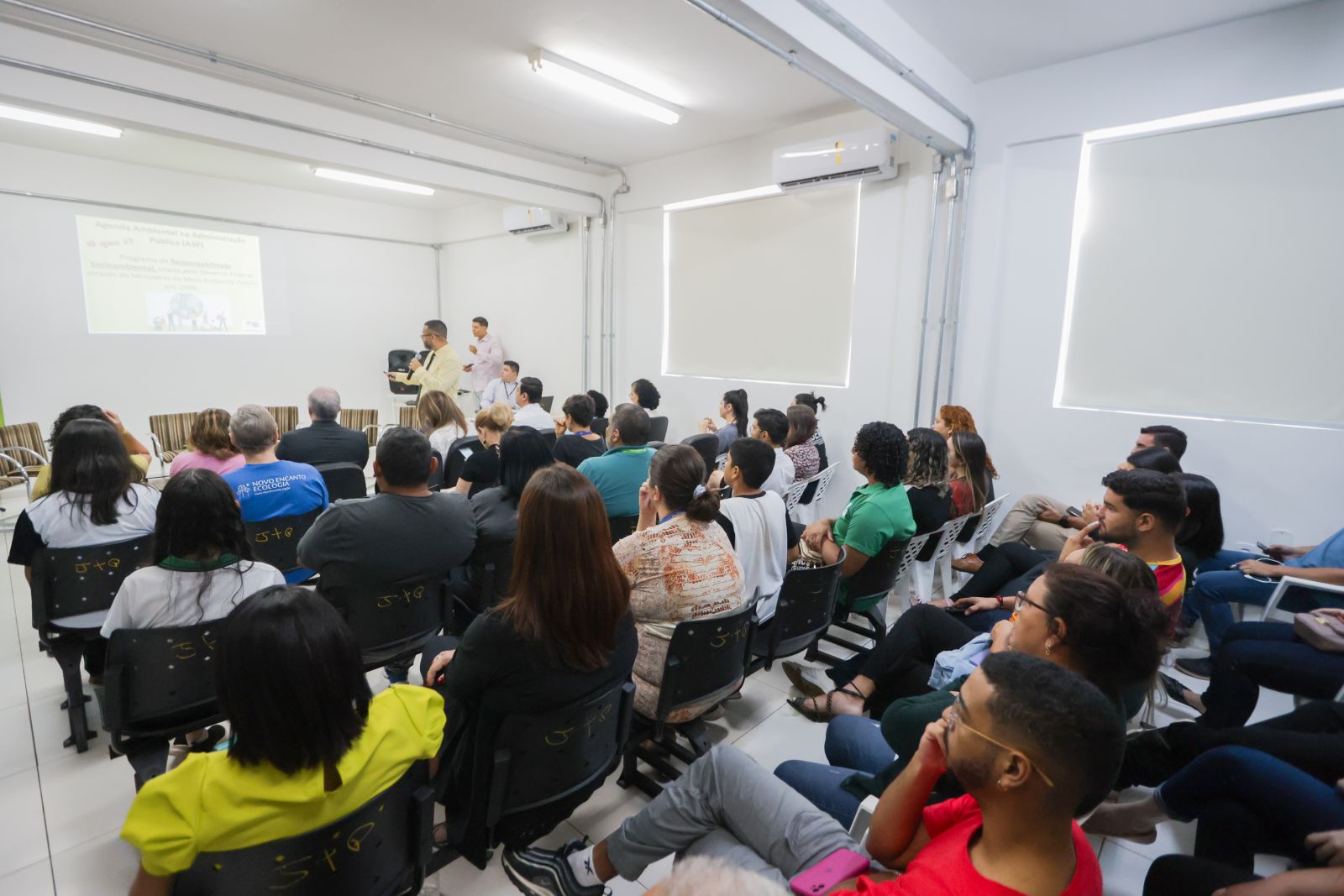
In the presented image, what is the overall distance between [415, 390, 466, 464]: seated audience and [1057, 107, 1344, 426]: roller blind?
4233 mm

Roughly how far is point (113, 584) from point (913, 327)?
4.82m

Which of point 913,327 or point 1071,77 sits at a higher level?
point 1071,77

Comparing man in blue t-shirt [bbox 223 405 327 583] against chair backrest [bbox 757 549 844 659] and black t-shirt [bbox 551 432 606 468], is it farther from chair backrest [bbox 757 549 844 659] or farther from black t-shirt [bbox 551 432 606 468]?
chair backrest [bbox 757 549 844 659]

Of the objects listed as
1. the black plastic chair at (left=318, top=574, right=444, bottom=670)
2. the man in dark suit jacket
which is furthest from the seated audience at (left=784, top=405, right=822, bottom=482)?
the man in dark suit jacket

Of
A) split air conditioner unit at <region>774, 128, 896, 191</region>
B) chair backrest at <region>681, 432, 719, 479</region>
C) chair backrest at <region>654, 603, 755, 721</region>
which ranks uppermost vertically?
split air conditioner unit at <region>774, 128, 896, 191</region>

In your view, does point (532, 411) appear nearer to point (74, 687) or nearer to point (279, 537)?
point (279, 537)

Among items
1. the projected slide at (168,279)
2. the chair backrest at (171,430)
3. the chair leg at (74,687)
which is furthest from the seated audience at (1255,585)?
the projected slide at (168,279)

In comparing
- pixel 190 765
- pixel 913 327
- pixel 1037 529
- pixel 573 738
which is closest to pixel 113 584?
pixel 190 765

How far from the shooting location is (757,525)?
241cm

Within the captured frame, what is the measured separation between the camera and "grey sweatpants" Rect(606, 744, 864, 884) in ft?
4.06

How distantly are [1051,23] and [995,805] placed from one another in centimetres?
421

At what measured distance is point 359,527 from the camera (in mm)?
2057

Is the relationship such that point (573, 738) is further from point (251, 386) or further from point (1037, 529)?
point (251, 386)

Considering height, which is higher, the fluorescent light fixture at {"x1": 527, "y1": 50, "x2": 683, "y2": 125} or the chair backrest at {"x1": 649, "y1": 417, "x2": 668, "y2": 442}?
the fluorescent light fixture at {"x1": 527, "y1": 50, "x2": 683, "y2": 125}
